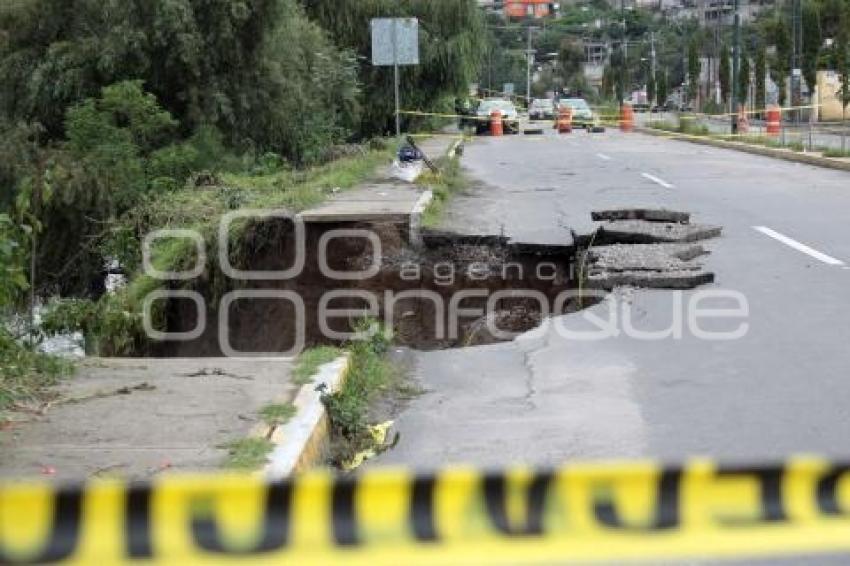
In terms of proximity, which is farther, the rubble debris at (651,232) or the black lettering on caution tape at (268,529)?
the rubble debris at (651,232)

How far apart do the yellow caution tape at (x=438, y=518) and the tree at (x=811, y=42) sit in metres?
52.9

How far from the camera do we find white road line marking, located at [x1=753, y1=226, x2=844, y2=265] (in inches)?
445

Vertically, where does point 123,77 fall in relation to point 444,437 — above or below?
above

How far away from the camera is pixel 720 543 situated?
8.63 feet

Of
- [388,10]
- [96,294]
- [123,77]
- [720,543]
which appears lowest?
[96,294]

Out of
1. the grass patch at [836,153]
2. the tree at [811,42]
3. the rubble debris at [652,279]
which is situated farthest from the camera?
the tree at [811,42]

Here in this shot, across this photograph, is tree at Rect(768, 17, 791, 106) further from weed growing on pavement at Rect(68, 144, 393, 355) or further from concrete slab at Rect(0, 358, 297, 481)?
concrete slab at Rect(0, 358, 297, 481)

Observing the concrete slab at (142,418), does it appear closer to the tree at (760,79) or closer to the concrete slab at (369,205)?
the concrete slab at (369,205)

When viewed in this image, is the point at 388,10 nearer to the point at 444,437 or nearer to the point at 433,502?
the point at 444,437

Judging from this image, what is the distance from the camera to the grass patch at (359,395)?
6.20m

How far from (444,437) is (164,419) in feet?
5.03

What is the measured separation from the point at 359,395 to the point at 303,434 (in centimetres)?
127

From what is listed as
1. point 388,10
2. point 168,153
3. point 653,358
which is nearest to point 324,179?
point 168,153

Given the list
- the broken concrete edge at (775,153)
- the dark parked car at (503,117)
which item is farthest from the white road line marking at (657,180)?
the dark parked car at (503,117)
